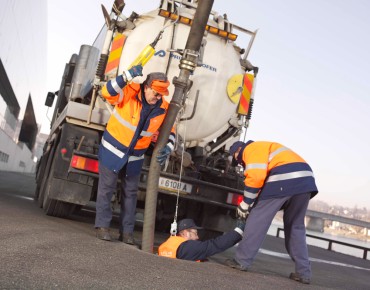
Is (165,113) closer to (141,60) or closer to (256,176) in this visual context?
(141,60)

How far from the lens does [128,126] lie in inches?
191

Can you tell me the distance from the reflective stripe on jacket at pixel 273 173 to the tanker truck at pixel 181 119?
1075mm

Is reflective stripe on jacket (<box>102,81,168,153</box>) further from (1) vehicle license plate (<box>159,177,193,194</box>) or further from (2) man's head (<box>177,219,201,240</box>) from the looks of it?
(1) vehicle license plate (<box>159,177,193,194</box>)

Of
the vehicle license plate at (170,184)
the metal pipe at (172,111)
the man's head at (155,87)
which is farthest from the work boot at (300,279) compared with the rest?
the man's head at (155,87)

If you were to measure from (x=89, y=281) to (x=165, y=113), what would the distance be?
2498 millimetres

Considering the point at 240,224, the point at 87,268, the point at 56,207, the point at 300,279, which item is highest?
the point at 240,224

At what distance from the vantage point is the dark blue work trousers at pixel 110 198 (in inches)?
195

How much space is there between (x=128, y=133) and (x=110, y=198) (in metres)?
0.68

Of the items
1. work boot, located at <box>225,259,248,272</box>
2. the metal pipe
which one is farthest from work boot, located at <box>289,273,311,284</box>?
the metal pipe

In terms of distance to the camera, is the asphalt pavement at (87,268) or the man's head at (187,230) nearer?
the asphalt pavement at (87,268)

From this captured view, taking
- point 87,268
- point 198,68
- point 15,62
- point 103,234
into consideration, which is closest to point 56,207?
point 103,234

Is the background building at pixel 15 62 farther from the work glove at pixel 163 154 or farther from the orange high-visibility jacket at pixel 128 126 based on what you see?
the work glove at pixel 163 154

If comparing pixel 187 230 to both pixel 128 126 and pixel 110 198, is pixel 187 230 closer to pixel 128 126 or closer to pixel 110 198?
pixel 110 198

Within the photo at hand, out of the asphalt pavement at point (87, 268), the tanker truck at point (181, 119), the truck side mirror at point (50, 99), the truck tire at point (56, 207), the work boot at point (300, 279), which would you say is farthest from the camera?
the truck side mirror at point (50, 99)
